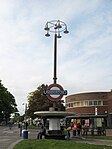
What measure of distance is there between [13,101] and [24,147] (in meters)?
130

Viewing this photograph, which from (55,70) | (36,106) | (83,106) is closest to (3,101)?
(36,106)

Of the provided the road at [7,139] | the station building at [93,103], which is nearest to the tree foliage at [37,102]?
the station building at [93,103]

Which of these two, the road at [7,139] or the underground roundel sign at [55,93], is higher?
the underground roundel sign at [55,93]

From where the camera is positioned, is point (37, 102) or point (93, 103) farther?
point (37, 102)

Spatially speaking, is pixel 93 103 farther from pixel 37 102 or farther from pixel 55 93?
pixel 55 93

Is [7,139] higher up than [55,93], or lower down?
lower down

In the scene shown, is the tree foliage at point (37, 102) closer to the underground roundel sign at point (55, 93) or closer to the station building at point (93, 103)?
the station building at point (93, 103)

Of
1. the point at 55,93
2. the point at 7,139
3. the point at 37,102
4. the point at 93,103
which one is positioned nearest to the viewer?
the point at 55,93

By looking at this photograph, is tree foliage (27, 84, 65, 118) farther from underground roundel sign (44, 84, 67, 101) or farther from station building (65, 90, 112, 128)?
underground roundel sign (44, 84, 67, 101)

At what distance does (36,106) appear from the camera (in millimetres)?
88000

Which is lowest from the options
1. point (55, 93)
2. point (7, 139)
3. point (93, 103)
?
point (7, 139)

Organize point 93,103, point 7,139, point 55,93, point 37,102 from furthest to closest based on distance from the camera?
point 37,102, point 93,103, point 7,139, point 55,93

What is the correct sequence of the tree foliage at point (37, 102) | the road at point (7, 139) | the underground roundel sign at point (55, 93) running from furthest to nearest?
the tree foliage at point (37, 102) < the underground roundel sign at point (55, 93) < the road at point (7, 139)

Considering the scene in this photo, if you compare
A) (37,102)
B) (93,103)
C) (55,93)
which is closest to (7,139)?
(55,93)
